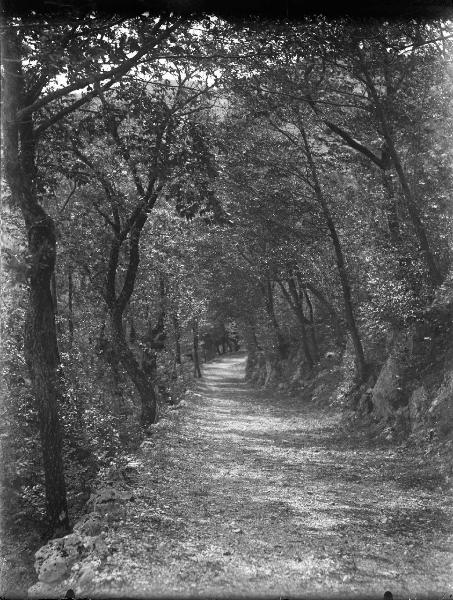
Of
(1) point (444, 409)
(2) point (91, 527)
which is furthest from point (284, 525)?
(1) point (444, 409)

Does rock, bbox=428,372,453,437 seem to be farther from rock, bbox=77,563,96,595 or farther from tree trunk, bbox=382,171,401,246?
rock, bbox=77,563,96,595

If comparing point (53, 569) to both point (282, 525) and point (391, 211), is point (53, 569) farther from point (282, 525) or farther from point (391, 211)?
point (391, 211)

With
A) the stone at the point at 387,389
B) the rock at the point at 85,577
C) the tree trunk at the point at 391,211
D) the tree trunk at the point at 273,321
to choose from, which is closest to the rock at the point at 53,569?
the rock at the point at 85,577

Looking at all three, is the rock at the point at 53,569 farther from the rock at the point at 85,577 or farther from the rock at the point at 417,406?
the rock at the point at 417,406

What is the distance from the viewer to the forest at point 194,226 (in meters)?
7.37

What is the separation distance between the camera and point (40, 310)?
8.90 meters

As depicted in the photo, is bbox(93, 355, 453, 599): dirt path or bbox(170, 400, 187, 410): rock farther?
bbox(170, 400, 187, 410): rock

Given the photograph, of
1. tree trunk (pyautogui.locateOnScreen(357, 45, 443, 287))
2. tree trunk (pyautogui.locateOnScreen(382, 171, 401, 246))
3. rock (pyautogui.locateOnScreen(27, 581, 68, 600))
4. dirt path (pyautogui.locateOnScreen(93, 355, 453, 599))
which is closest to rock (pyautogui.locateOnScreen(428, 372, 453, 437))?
dirt path (pyautogui.locateOnScreen(93, 355, 453, 599))

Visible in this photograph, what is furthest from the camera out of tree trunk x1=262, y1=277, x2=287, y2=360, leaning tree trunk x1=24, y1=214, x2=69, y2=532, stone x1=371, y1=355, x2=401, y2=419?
tree trunk x1=262, y1=277, x2=287, y2=360

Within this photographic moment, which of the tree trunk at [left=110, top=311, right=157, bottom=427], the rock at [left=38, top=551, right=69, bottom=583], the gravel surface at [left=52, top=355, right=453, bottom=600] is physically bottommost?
the gravel surface at [left=52, top=355, right=453, bottom=600]

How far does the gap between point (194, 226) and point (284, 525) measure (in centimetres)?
1869

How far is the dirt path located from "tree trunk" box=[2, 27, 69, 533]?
1.39 metres

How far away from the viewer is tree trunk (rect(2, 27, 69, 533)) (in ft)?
28.5

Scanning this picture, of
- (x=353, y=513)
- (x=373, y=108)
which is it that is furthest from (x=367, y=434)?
(x=373, y=108)
